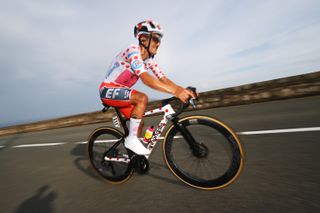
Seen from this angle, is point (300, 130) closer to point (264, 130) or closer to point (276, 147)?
point (264, 130)

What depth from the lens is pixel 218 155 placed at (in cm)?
233

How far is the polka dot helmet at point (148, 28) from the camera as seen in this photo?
8.14 feet

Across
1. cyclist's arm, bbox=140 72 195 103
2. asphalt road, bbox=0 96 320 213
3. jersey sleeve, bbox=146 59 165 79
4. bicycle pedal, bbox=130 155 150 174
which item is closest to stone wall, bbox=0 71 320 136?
asphalt road, bbox=0 96 320 213

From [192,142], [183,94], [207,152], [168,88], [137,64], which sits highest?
[137,64]

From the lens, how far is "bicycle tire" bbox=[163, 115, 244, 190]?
7.04 ft

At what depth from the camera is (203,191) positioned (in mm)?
2291

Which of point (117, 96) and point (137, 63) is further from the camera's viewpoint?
point (117, 96)

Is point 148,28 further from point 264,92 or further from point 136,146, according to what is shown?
point 264,92

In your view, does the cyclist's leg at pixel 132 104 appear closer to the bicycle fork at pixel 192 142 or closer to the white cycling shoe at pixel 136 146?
the white cycling shoe at pixel 136 146

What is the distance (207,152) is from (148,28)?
1689 millimetres

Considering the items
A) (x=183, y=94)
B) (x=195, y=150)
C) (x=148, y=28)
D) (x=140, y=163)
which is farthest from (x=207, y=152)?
(x=148, y=28)

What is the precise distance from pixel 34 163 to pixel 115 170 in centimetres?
277

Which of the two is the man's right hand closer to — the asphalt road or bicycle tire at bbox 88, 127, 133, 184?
the asphalt road

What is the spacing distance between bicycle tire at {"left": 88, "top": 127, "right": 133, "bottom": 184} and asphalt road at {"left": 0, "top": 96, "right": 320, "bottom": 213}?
0.14 m
